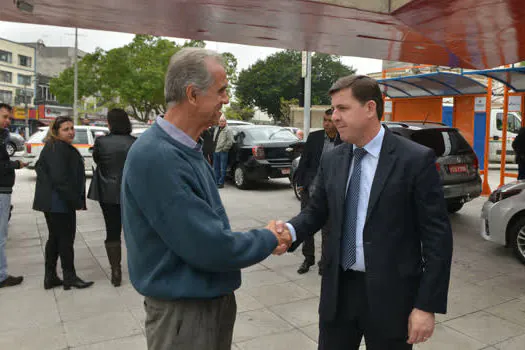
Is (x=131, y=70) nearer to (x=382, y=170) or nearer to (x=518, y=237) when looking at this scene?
(x=518, y=237)

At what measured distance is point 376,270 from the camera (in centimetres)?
210

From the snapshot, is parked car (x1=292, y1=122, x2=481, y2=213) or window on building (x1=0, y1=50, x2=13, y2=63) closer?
parked car (x1=292, y1=122, x2=481, y2=213)

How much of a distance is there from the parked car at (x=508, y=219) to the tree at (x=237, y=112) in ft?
110

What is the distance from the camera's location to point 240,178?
42.9 ft

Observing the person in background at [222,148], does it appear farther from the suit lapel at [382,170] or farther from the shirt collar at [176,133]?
the shirt collar at [176,133]

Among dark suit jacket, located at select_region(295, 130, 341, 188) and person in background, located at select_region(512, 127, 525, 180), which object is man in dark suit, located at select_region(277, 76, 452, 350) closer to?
dark suit jacket, located at select_region(295, 130, 341, 188)

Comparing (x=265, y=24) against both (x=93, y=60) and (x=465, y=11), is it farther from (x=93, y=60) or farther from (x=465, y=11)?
(x=93, y=60)

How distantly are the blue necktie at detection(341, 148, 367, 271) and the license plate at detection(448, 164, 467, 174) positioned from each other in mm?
6552

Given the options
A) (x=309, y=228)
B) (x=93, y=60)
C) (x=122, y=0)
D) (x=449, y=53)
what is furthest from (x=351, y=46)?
(x=93, y=60)

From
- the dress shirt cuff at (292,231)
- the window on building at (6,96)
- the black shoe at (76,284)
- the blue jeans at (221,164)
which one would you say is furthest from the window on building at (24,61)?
the dress shirt cuff at (292,231)

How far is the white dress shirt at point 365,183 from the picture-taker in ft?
7.23

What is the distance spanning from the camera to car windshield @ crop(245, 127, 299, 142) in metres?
13.1

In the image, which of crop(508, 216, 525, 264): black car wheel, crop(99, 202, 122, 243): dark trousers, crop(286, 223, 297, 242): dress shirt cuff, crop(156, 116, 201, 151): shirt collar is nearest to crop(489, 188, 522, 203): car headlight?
crop(508, 216, 525, 264): black car wheel

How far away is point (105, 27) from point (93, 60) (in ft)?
103
